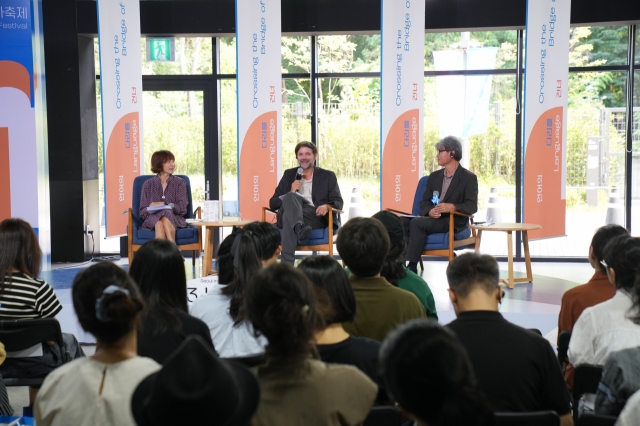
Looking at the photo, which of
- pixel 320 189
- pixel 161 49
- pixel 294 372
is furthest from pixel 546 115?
pixel 294 372

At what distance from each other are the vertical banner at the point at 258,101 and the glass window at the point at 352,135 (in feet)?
3.36

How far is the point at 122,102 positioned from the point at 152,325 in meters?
5.88

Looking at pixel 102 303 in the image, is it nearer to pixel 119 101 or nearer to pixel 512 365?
pixel 512 365

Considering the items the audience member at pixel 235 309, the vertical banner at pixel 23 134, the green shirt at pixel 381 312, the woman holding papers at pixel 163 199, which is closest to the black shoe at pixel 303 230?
the woman holding papers at pixel 163 199

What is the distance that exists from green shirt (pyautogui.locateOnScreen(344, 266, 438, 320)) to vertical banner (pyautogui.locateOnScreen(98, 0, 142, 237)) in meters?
5.33

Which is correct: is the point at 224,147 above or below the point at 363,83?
below

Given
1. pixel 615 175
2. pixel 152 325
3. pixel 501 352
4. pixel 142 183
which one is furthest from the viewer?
pixel 615 175

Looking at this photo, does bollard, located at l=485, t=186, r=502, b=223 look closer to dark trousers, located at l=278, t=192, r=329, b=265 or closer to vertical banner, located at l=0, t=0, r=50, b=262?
dark trousers, located at l=278, t=192, r=329, b=265

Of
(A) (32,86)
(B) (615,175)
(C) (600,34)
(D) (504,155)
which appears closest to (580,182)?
(B) (615,175)

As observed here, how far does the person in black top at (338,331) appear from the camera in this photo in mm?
2131

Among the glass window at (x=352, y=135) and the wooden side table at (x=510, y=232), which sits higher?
the glass window at (x=352, y=135)

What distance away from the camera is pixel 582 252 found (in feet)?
28.5

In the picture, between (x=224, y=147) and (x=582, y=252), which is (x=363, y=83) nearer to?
(x=224, y=147)

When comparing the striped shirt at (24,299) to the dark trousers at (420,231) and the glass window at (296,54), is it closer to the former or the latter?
the dark trousers at (420,231)
